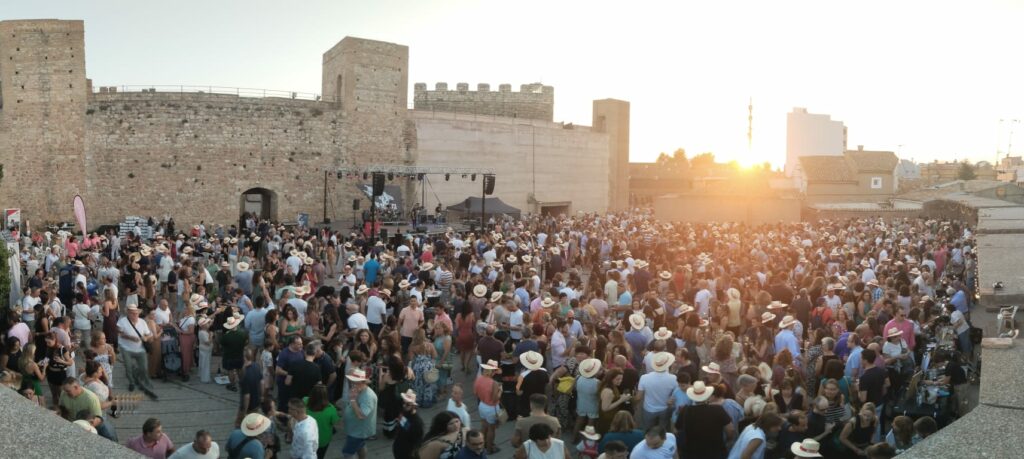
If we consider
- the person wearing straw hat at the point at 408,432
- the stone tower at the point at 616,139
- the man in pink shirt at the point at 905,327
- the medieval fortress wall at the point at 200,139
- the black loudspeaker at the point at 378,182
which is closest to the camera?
the person wearing straw hat at the point at 408,432

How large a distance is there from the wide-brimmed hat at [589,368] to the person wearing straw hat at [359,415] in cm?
188

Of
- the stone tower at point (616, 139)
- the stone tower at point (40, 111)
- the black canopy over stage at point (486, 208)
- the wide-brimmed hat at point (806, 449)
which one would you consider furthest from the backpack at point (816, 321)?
the stone tower at point (616, 139)

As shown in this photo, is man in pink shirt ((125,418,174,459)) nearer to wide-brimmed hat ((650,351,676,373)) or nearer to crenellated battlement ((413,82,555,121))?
wide-brimmed hat ((650,351,676,373))

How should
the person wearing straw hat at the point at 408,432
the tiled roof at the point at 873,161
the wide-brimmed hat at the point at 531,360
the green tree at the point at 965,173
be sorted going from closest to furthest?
1. the person wearing straw hat at the point at 408,432
2. the wide-brimmed hat at the point at 531,360
3. the tiled roof at the point at 873,161
4. the green tree at the point at 965,173

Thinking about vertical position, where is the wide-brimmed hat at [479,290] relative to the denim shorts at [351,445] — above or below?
above

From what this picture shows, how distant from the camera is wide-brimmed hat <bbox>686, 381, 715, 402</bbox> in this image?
7.12m

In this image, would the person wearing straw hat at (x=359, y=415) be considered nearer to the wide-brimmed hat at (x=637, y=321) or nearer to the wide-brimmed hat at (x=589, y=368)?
the wide-brimmed hat at (x=589, y=368)

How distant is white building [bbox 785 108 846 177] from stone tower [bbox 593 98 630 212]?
179 feet

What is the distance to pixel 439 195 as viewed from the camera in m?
37.3

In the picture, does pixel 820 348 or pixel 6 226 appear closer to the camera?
pixel 820 348

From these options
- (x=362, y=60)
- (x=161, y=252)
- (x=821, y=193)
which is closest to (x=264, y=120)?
(x=362, y=60)

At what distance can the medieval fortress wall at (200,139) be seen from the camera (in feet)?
89.6

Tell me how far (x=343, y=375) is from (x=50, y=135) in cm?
2336

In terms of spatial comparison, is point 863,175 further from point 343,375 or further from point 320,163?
point 343,375
